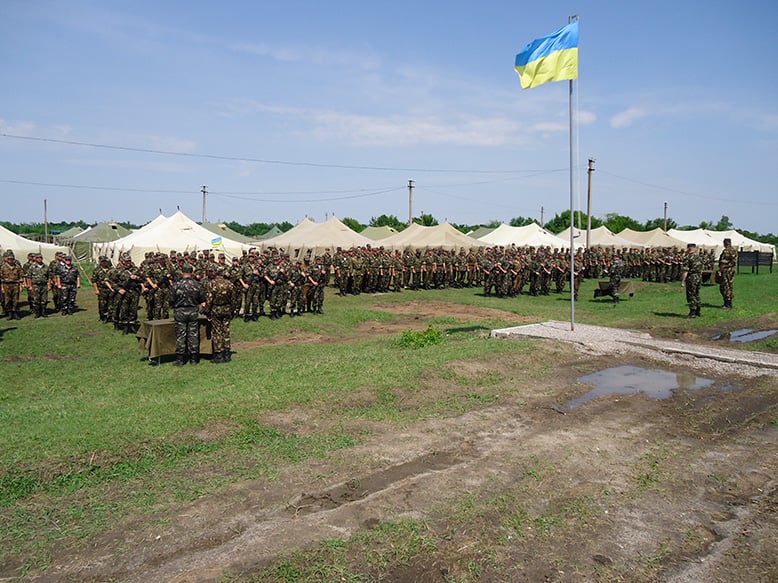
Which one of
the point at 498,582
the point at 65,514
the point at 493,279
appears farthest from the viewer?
the point at 493,279

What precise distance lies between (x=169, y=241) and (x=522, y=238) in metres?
23.7

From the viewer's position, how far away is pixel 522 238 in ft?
135

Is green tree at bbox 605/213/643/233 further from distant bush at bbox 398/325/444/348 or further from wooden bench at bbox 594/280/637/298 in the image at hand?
distant bush at bbox 398/325/444/348

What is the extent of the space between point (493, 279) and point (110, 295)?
47.4 feet

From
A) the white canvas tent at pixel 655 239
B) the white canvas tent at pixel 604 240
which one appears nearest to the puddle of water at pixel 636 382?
the white canvas tent at pixel 604 240

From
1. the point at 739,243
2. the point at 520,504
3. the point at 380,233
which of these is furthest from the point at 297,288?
the point at 739,243

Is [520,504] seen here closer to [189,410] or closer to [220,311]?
[189,410]

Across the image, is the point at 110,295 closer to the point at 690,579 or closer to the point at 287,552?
the point at 287,552

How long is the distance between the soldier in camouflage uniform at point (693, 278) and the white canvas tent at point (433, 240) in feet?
55.0

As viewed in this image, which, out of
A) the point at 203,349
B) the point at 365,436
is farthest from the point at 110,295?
the point at 365,436

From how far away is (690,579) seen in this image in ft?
12.8

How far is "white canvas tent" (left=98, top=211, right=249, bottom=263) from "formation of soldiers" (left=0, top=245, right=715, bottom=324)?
8167 millimetres

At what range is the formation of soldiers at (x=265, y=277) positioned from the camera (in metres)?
14.8

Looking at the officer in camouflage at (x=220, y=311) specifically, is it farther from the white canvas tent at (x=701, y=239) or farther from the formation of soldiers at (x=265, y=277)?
the white canvas tent at (x=701, y=239)
